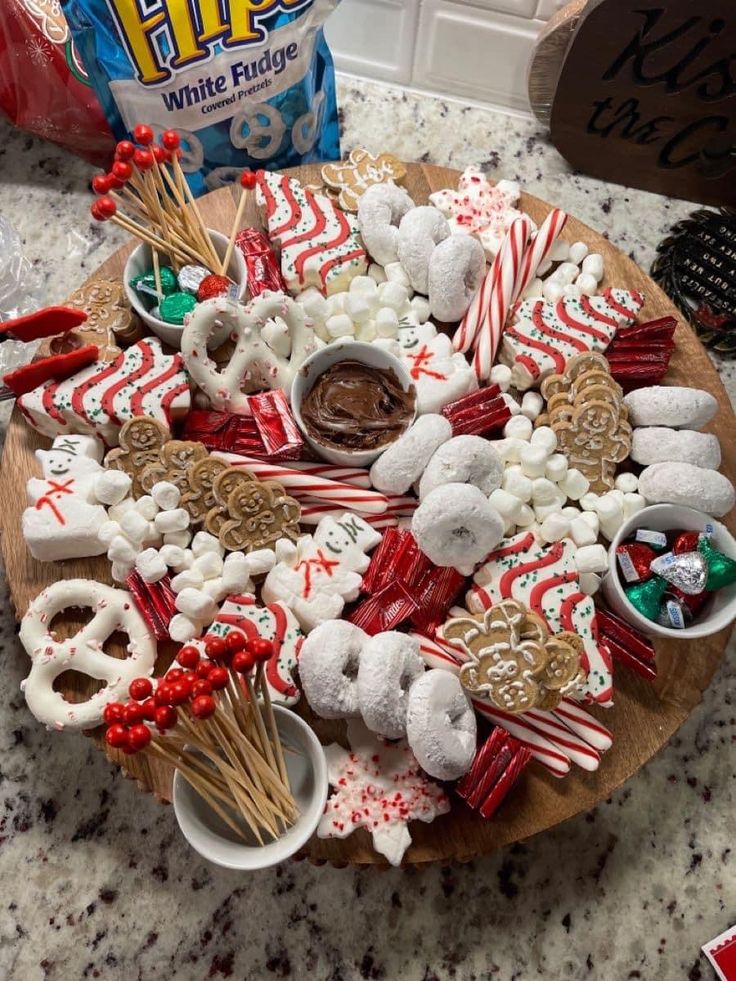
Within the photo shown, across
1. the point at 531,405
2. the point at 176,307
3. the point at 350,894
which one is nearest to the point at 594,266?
the point at 531,405

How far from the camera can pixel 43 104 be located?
77.0 inches

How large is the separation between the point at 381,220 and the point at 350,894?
1.24m

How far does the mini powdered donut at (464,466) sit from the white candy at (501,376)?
17 cm

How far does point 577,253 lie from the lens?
1577 mm

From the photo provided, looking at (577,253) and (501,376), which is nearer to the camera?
(501,376)

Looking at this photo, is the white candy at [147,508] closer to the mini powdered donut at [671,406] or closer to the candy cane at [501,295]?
the candy cane at [501,295]

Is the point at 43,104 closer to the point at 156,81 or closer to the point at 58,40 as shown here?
the point at 58,40

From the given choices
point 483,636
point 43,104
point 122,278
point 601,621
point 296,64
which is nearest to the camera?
point 483,636

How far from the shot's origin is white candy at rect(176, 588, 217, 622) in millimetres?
1264

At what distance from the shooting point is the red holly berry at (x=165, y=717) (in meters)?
0.97

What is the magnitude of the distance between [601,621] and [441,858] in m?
0.44

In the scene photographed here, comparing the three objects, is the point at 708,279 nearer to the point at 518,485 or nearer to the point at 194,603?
the point at 518,485

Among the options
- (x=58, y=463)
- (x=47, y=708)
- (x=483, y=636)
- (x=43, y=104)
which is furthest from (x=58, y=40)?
(x=483, y=636)

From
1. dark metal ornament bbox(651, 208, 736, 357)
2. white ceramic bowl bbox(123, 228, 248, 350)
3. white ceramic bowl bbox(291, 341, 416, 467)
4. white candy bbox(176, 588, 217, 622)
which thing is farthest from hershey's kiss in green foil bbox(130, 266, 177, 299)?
dark metal ornament bbox(651, 208, 736, 357)
